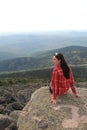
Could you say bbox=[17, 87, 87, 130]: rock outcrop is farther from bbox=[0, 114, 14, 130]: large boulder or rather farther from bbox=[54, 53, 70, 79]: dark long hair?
bbox=[0, 114, 14, 130]: large boulder

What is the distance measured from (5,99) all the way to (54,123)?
16.7 m

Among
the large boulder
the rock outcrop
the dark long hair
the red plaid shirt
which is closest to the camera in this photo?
the rock outcrop

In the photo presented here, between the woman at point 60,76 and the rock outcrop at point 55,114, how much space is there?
0.59 m

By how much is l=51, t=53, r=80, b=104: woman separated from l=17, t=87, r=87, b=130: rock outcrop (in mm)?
588

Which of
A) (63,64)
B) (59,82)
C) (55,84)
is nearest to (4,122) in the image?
(55,84)

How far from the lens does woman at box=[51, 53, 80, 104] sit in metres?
15.7

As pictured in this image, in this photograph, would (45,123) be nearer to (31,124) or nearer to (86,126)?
(31,124)

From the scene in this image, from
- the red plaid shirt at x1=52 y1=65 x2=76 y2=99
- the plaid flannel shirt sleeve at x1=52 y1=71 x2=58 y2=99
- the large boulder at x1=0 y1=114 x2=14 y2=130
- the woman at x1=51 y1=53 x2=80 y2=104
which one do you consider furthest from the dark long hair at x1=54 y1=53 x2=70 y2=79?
the large boulder at x1=0 y1=114 x2=14 y2=130

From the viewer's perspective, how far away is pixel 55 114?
15961mm

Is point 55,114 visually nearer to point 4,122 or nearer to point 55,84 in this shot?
point 55,84

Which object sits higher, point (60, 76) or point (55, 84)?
point (60, 76)

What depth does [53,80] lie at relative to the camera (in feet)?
52.8

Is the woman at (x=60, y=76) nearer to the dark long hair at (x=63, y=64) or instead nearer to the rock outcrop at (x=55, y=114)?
the dark long hair at (x=63, y=64)

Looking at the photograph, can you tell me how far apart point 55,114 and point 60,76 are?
2.06 meters
